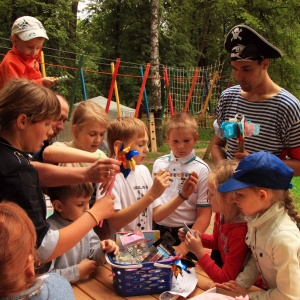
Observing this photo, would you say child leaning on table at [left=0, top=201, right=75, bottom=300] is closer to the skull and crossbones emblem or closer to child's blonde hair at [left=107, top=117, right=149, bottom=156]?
child's blonde hair at [left=107, top=117, right=149, bottom=156]

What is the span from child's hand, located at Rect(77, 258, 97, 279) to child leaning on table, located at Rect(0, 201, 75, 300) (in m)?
0.68

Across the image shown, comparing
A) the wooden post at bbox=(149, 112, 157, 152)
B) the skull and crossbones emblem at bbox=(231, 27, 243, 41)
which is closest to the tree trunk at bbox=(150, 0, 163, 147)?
the wooden post at bbox=(149, 112, 157, 152)

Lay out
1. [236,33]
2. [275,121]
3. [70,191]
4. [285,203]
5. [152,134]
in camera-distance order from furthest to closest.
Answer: [152,134] < [236,33] < [275,121] < [70,191] < [285,203]

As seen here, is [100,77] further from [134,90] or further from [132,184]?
[132,184]

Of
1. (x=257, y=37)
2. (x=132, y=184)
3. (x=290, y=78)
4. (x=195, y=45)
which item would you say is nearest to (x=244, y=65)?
(x=257, y=37)

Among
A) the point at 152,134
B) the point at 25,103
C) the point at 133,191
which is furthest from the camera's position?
the point at 152,134

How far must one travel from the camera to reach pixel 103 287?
6.38 ft

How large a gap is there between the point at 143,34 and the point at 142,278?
563 inches

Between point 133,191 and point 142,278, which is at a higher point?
point 133,191

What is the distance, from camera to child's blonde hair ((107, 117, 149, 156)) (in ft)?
8.46

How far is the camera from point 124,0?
15.2 meters

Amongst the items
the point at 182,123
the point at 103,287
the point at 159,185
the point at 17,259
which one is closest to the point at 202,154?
the point at 182,123

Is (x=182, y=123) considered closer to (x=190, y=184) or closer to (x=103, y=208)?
(x=190, y=184)

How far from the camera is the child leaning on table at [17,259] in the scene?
1139 mm
